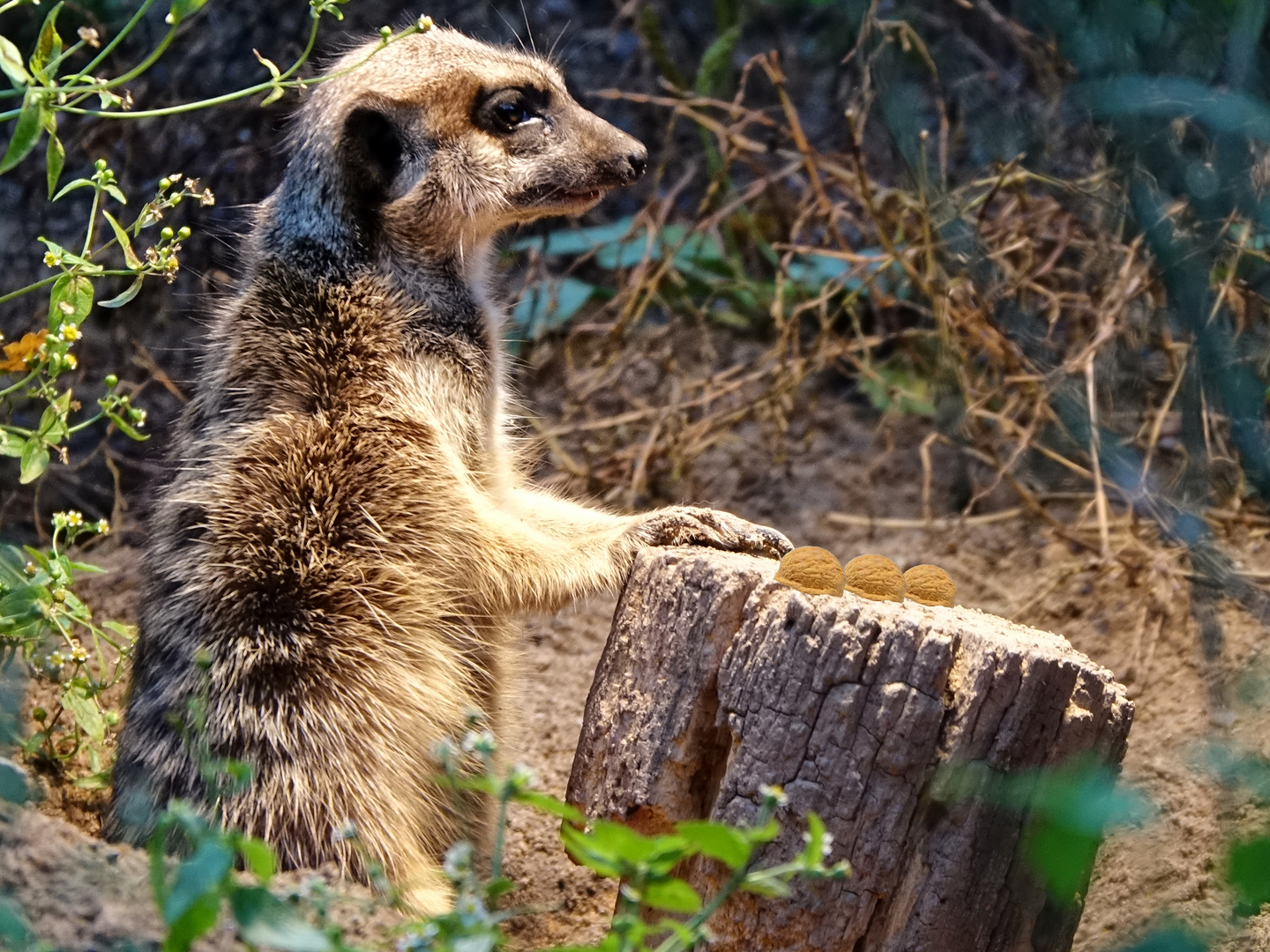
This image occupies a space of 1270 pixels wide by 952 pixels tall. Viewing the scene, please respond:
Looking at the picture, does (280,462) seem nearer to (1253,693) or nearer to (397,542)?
(397,542)

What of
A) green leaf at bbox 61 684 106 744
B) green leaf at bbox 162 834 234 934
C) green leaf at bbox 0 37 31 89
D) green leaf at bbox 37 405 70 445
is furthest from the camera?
green leaf at bbox 61 684 106 744

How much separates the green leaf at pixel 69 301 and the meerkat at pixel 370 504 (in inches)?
13.7

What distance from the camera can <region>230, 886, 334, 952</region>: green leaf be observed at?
4.25ft

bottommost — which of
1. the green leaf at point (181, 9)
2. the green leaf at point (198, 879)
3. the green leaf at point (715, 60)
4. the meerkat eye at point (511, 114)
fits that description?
the green leaf at point (198, 879)

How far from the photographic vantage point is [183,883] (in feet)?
4.20

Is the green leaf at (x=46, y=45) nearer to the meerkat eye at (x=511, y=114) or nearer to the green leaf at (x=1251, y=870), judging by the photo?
the meerkat eye at (x=511, y=114)

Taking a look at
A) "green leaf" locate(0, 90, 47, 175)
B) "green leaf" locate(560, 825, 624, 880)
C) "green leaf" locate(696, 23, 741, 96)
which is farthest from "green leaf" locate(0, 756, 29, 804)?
"green leaf" locate(696, 23, 741, 96)

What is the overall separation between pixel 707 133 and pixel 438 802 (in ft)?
12.3

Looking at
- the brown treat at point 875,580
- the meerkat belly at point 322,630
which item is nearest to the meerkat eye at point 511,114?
the meerkat belly at point 322,630

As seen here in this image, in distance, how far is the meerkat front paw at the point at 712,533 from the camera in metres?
2.74

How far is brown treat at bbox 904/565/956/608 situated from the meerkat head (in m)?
1.34

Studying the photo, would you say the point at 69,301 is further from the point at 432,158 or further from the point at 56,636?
the point at 56,636

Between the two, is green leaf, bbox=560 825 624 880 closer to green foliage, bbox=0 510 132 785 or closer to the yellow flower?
green foliage, bbox=0 510 132 785

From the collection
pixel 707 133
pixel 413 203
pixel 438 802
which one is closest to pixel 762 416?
pixel 707 133
